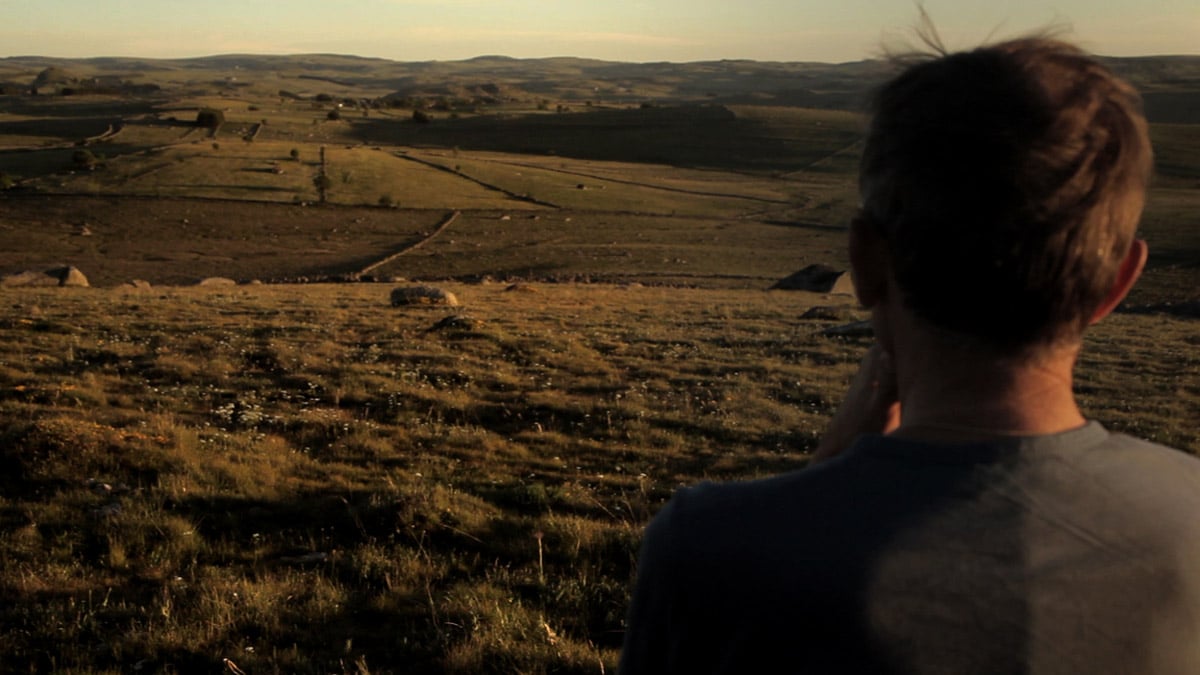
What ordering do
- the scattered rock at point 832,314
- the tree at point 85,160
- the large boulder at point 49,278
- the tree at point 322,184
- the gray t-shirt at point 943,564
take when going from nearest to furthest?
the gray t-shirt at point 943,564, the scattered rock at point 832,314, the large boulder at point 49,278, the tree at point 322,184, the tree at point 85,160

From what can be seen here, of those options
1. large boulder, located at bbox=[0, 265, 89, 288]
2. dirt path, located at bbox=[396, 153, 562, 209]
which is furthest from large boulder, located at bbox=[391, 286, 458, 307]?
dirt path, located at bbox=[396, 153, 562, 209]

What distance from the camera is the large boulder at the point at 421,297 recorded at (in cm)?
2528

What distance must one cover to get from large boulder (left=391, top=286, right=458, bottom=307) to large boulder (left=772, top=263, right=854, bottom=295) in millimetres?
17066

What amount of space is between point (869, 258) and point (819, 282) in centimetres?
3773

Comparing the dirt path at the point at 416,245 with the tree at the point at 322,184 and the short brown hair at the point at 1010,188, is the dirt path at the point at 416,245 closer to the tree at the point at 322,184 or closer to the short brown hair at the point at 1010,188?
the tree at the point at 322,184

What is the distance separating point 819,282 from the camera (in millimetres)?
38438

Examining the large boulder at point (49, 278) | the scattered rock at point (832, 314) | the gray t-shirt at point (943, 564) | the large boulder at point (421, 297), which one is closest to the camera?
the gray t-shirt at point (943, 564)

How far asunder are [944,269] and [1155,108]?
165311 mm

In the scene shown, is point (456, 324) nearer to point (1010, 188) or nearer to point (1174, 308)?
point (1010, 188)

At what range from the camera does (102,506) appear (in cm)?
663

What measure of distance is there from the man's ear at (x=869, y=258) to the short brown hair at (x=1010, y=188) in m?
0.04

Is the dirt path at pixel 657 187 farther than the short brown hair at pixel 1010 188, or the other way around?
the dirt path at pixel 657 187

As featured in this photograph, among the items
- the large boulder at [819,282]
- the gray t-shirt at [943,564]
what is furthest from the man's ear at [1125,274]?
the large boulder at [819,282]

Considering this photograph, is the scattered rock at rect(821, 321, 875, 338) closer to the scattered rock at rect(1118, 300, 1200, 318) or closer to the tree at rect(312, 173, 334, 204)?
the scattered rock at rect(1118, 300, 1200, 318)
